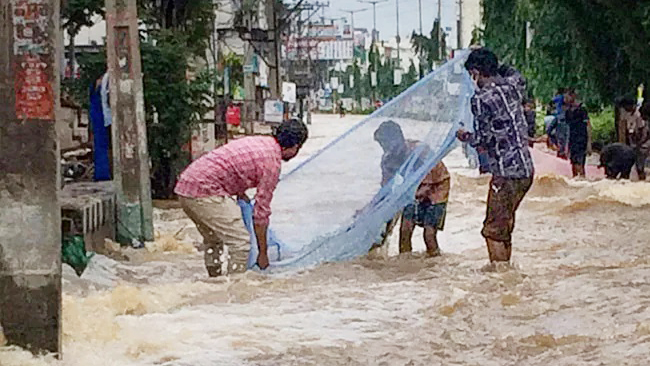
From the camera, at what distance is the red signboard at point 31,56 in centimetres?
610

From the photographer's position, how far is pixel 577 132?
20344 millimetres

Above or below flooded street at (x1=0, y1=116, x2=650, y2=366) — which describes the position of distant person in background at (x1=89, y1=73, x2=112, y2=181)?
above

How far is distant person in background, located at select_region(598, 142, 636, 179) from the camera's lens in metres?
18.6

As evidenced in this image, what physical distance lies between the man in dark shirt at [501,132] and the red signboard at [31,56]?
3.99 m

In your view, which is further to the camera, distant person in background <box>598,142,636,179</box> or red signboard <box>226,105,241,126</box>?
red signboard <box>226,105,241,126</box>

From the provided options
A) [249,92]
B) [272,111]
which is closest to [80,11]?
[272,111]

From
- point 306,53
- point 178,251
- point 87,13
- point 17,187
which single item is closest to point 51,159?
point 17,187

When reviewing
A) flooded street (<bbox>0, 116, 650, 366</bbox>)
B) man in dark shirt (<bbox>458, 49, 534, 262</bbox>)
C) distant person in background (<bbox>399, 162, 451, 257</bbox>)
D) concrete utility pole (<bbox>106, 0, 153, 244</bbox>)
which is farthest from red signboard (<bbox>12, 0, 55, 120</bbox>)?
concrete utility pole (<bbox>106, 0, 153, 244</bbox>)

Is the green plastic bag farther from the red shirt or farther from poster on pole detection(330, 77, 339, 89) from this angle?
poster on pole detection(330, 77, 339, 89)

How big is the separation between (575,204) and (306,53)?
61.1 metres

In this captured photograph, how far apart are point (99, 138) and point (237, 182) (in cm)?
600

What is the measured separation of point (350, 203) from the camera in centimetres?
1014

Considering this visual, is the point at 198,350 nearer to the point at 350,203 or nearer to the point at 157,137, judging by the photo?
the point at 350,203

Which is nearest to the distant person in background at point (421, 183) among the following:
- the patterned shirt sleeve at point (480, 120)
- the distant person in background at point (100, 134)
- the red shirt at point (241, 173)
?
the patterned shirt sleeve at point (480, 120)
